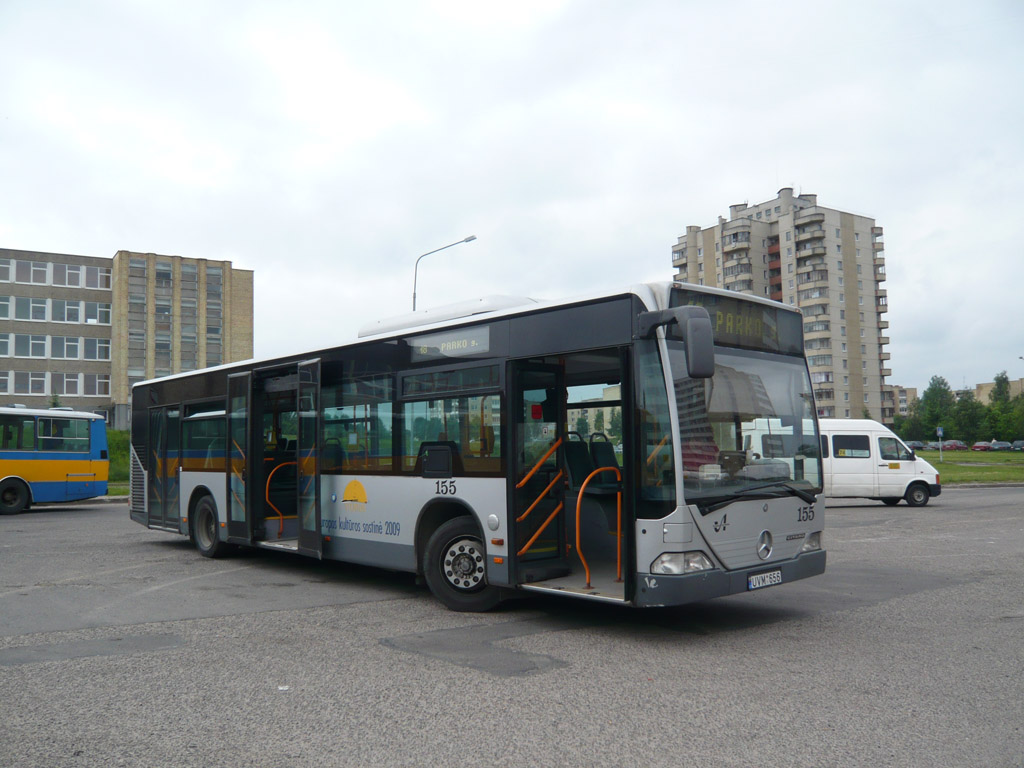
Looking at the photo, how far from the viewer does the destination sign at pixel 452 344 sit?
8859 millimetres

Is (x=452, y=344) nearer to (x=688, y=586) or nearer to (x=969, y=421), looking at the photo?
(x=688, y=586)

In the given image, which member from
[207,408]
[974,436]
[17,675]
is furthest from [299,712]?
[974,436]

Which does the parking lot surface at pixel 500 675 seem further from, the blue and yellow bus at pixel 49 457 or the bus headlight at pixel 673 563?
the blue and yellow bus at pixel 49 457

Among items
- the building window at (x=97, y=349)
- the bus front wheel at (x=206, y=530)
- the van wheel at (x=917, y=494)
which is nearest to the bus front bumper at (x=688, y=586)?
the bus front wheel at (x=206, y=530)

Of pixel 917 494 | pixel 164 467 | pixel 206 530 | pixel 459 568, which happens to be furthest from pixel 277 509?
pixel 917 494

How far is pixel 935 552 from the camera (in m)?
13.9

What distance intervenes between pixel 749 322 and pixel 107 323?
73.4 meters

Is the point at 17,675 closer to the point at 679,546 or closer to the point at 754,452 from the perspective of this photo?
the point at 679,546

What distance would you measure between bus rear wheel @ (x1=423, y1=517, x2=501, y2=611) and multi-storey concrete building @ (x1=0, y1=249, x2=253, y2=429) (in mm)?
63217

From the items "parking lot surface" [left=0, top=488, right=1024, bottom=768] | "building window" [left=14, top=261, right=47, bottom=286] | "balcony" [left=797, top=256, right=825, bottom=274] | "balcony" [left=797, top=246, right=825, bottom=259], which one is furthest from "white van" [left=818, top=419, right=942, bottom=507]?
"balcony" [left=797, top=256, right=825, bottom=274]

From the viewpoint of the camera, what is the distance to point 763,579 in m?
7.77

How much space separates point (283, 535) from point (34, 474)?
14752 mm

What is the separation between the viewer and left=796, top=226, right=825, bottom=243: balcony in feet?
327

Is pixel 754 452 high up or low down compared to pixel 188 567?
up
